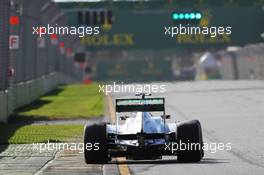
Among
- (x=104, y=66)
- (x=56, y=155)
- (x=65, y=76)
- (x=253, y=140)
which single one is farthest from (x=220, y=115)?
(x=104, y=66)

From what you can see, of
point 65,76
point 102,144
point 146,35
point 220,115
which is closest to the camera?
point 102,144

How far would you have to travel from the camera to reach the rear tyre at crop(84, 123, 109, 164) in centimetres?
1523

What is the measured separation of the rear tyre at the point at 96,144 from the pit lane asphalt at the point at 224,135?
0.52 meters

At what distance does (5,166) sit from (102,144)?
164 centimetres

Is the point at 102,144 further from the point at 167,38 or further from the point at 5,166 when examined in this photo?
the point at 167,38

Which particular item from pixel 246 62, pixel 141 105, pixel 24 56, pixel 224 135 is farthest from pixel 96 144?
pixel 246 62

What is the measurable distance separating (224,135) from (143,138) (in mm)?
7702

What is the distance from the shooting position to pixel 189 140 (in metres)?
15.2

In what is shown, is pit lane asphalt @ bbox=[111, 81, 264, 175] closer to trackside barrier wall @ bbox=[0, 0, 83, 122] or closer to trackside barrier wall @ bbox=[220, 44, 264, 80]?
trackside barrier wall @ bbox=[0, 0, 83, 122]

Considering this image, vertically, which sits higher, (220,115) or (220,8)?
(220,8)

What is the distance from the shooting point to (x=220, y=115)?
31.5 metres
